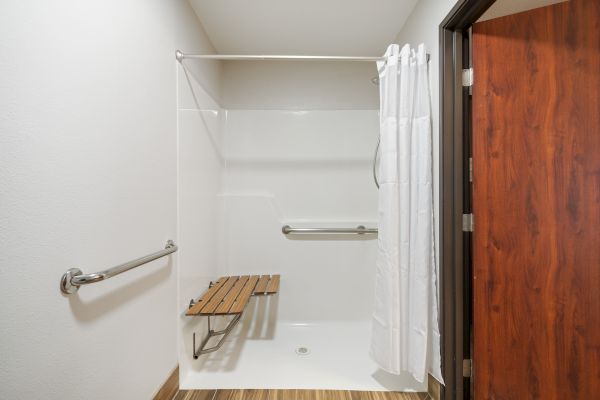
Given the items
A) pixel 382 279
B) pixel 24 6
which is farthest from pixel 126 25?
pixel 382 279

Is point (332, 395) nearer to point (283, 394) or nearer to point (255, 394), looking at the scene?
point (283, 394)

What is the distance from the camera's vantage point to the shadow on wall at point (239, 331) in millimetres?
1573

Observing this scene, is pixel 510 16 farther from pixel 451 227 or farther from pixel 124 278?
pixel 124 278

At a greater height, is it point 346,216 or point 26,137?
point 26,137

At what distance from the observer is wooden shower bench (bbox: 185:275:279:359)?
1.41 metres

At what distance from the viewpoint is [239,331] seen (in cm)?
201

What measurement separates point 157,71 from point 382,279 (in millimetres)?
1562

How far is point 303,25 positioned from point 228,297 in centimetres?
190

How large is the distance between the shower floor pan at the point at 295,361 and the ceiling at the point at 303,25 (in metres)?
2.21

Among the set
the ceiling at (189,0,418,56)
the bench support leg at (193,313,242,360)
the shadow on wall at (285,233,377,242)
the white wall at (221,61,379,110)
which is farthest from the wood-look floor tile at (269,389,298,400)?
the ceiling at (189,0,418,56)

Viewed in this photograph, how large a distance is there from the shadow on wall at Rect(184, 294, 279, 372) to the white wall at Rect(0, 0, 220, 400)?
0.37 m

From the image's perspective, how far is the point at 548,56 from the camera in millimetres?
1075

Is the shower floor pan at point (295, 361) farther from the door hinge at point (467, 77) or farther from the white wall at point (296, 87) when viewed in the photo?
the white wall at point (296, 87)

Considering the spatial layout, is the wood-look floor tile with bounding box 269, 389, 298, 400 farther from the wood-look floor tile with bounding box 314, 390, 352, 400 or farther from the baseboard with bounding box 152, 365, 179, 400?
the baseboard with bounding box 152, 365, 179, 400
